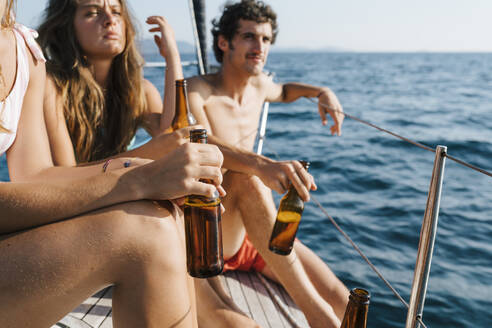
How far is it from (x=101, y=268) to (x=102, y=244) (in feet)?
0.17

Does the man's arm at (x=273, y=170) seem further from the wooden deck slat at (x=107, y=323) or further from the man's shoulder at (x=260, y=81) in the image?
the man's shoulder at (x=260, y=81)

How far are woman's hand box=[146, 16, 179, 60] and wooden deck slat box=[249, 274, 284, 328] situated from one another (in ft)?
3.67

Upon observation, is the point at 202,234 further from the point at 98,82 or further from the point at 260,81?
the point at 260,81

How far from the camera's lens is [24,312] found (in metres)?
0.83

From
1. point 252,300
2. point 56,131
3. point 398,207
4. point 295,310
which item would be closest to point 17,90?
point 56,131

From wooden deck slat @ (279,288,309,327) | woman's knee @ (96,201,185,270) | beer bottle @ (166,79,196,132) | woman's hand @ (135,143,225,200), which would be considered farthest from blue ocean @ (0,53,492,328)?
woman's knee @ (96,201,185,270)

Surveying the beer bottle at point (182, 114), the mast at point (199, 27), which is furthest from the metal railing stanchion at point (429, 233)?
the mast at point (199, 27)

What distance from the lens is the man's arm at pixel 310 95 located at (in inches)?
93.1

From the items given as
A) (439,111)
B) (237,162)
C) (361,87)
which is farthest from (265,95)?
(361,87)

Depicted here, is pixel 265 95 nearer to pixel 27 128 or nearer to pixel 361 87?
pixel 27 128

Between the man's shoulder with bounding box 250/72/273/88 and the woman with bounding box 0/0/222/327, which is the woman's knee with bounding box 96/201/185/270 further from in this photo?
the man's shoulder with bounding box 250/72/273/88

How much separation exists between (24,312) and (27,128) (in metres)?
0.70

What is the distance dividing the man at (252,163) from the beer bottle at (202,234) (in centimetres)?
40

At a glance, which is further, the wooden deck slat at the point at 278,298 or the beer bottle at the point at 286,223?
the wooden deck slat at the point at 278,298
